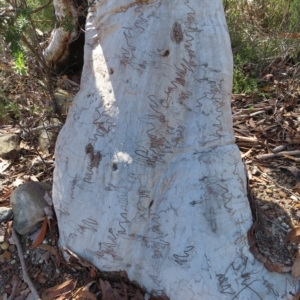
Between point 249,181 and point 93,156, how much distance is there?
3.59 feet

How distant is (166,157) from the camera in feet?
6.93

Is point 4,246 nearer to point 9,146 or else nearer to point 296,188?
point 9,146

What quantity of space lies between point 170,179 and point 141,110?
373 mm

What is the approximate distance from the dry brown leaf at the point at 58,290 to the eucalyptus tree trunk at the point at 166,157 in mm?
260

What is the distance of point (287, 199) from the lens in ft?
8.50

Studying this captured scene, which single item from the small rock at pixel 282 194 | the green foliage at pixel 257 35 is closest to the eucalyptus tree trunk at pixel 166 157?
the small rock at pixel 282 194

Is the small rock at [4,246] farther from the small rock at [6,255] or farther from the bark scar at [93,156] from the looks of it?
the bark scar at [93,156]

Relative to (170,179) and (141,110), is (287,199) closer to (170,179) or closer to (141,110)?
(170,179)

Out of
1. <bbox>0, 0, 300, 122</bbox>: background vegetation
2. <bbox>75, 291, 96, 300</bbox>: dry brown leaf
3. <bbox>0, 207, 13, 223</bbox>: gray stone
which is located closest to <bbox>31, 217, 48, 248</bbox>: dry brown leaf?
<bbox>0, 207, 13, 223</bbox>: gray stone

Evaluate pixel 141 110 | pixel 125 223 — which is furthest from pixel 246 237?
pixel 141 110

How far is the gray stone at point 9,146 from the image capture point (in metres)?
3.18

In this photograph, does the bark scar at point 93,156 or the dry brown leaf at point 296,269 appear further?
the bark scar at point 93,156

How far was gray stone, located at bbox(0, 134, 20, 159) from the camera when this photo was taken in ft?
10.4

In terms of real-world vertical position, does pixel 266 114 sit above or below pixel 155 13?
below
